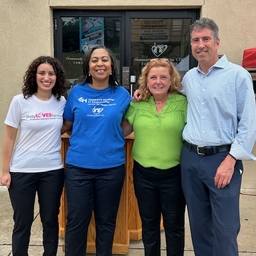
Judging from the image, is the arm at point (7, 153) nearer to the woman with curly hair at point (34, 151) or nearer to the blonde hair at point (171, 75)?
the woman with curly hair at point (34, 151)

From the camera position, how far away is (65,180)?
2.59 m

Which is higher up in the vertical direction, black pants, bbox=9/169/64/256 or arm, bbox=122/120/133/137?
→ arm, bbox=122/120/133/137

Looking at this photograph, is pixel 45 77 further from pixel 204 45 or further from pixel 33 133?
pixel 204 45

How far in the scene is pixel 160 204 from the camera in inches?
102

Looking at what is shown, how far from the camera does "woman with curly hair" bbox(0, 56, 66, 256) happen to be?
7.99ft

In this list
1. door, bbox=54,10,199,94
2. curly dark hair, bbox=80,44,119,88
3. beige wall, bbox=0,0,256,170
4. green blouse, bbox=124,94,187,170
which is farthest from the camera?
door, bbox=54,10,199,94

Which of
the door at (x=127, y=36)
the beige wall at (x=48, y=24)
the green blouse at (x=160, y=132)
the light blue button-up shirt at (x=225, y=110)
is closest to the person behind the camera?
the light blue button-up shirt at (x=225, y=110)

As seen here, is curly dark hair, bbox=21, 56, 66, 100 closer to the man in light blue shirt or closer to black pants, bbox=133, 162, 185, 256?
black pants, bbox=133, 162, 185, 256

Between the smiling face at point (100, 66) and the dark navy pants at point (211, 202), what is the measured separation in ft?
2.65

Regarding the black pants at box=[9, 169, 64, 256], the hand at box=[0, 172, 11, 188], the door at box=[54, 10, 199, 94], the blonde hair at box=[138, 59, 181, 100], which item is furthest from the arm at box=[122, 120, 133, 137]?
the door at box=[54, 10, 199, 94]

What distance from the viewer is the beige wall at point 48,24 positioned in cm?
470

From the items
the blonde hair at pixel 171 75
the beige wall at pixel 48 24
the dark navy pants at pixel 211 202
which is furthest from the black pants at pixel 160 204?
the beige wall at pixel 48 24

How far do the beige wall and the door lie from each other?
137 mm

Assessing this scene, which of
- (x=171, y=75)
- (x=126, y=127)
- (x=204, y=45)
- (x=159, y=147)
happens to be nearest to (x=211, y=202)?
(x=159, y=147)
